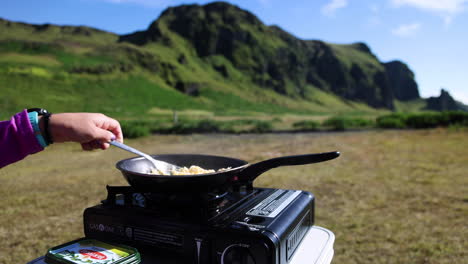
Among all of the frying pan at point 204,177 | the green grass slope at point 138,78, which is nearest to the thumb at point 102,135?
the frying pan at point 204,177

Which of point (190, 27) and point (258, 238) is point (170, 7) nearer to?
point (190, 27)

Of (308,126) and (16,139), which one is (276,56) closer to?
(308,126)

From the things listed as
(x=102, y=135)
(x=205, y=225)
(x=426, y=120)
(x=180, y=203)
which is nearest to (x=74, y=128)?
(x=102, y=135)

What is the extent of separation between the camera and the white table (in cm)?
124

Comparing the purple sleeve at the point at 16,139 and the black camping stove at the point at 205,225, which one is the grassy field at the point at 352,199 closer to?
the black camping stove at the point at 205,225

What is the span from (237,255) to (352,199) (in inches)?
161

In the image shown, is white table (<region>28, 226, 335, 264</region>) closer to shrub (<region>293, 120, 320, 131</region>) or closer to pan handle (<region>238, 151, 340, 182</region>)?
pan handle (<region>238, 151, 340, 182</region>)

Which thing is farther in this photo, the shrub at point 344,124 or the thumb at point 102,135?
the shrub at point 344,124

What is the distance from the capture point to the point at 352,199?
4656 millimetres

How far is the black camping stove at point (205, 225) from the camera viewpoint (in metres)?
1.02

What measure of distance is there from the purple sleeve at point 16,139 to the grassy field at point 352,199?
2493 millimetres

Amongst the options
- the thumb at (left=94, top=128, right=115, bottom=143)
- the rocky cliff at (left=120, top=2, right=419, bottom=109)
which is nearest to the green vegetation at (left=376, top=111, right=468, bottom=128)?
the thumb at (left=94, top=128, right=115, bottom=143)

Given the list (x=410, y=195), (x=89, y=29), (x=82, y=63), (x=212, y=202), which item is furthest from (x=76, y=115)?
(x=89, y=29)

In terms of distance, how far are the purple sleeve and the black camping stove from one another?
355 mm
